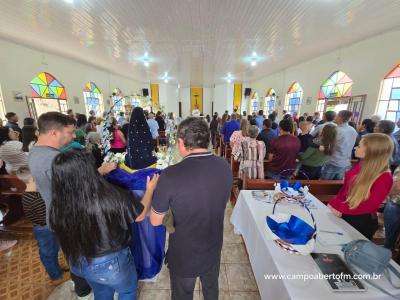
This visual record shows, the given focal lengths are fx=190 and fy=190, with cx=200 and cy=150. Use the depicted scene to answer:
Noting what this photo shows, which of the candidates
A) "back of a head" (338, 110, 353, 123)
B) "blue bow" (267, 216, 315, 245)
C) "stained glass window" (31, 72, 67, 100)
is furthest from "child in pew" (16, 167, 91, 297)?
"stained glass window" (31, 72, 67, 100)

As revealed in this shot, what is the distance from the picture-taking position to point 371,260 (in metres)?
1.00

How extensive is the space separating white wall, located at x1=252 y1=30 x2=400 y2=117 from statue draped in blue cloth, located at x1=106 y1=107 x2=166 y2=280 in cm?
621

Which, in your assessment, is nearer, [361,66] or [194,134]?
[194,134]

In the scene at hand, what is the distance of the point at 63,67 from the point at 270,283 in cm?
891

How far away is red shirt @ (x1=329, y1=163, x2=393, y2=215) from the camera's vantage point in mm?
1358

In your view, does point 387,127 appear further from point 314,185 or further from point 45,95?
point 45,95

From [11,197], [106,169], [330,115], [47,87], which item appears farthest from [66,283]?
[47,87]

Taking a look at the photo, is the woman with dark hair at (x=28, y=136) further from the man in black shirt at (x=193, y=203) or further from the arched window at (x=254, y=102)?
the arched window at (x=254, y=102)

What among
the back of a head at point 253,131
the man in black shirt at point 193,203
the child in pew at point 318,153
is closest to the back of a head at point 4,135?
the man in black shirt at point 193,203

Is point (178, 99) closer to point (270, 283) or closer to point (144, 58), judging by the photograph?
point (144, 58)

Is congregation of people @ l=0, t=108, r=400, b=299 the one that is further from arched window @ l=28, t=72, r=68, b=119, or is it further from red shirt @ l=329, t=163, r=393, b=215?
arched window @ l=28, t=72, r=68, b=119

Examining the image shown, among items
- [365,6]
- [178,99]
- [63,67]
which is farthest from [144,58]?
[178,99]

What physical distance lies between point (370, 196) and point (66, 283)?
2800mm

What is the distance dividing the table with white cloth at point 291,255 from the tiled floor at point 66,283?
44 cm
